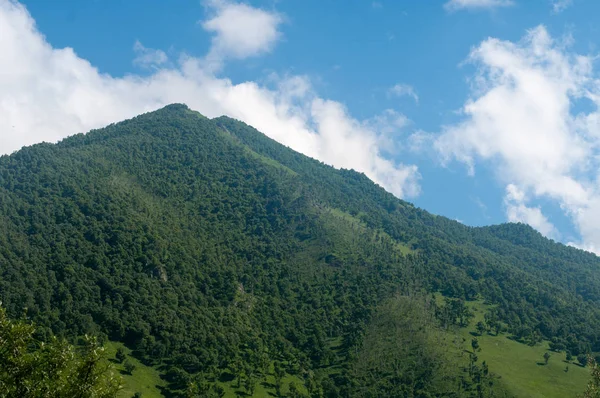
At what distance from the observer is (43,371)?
43125 millimetres

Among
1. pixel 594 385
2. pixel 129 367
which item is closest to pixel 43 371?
pixel 594 385

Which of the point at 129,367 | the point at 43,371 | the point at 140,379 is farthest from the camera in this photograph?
the point at 129,367

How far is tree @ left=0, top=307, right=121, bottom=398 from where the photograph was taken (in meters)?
42.1

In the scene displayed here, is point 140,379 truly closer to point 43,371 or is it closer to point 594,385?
point 43,371

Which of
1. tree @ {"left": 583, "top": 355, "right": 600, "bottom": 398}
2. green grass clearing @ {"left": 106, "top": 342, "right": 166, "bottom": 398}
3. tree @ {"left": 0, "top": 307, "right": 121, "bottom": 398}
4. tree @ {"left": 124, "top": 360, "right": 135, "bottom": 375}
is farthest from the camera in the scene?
tree @ {"left": 124, "top": 360, "right": 135, "bottom": 375}

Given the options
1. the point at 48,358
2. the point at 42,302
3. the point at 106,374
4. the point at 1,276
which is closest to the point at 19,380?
the point at 48,358

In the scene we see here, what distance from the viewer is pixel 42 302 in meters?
189

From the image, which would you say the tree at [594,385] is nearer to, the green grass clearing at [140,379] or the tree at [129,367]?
the green grass clearing at [140,379]

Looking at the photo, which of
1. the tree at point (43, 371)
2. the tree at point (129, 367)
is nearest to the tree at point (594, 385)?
the tree at point (43, 371)

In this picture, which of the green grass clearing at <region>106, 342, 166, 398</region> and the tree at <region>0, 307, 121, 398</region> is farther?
the green grass clearing at <region>106, 342, 166, 398</region>

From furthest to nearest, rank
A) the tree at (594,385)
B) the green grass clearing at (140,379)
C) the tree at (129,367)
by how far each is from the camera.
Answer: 1. the tree at (129,367)
2. the green grass clearing at (140,379)
3. the tree at (594,385)

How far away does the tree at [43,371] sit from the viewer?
138 ft

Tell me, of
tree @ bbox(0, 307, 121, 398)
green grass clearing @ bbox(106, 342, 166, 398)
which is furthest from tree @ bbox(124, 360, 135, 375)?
tree @ bbox(0, 307, 121, 398)

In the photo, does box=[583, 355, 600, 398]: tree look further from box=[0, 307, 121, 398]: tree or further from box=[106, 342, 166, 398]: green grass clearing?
box=[106, 342, 166, 398]: green grass clearing
